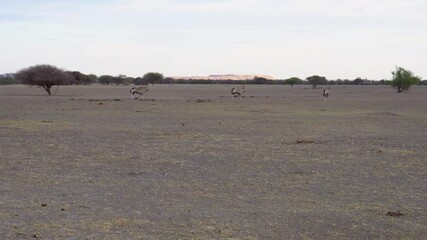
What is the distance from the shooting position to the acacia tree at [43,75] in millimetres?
67750

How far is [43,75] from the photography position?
2667 inches

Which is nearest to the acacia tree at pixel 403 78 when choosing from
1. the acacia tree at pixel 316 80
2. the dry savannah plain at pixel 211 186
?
the acacia tree at pixel 316 80

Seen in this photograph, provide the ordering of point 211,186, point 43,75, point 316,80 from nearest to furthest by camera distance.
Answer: point 211,186 < point 43,75 < point 316,80

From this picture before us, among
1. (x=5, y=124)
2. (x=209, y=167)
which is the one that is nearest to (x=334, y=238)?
(x=209, y=167)

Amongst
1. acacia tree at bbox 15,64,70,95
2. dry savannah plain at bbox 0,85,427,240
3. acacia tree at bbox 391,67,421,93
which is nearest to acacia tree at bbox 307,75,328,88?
acacia tree at bbox 391,67,421,93

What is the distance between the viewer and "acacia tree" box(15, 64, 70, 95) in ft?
222

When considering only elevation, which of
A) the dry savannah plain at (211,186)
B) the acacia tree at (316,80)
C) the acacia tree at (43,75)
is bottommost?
the acacia tree at (316,80)

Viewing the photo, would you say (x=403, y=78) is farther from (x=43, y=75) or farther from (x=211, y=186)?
(x=211, y=186)

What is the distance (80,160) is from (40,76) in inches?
2147

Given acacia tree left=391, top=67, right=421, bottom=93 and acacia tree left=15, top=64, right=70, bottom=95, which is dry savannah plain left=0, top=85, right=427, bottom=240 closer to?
acacia tree left=15, top=64, right=70, bottom=95

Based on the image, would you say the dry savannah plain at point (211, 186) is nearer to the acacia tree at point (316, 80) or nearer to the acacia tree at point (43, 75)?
the acacia tree at point (43, 75)

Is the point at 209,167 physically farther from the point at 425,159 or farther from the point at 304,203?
the point at 425,159

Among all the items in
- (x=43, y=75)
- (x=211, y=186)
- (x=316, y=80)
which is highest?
(x=43, y=75)

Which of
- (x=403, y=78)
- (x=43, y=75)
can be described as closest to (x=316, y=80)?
(x=403, y=78)
